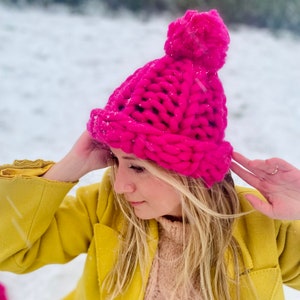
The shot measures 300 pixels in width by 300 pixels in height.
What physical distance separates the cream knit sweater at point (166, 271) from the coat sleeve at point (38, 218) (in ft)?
0.58

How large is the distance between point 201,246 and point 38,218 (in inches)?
14.5

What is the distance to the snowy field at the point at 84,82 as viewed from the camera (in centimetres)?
228

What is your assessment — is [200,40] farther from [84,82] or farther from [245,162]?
[84,82]

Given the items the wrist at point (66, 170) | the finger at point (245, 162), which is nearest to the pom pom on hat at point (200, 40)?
the finger at point (245, 162)

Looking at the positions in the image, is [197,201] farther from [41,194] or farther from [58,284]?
[58,284]

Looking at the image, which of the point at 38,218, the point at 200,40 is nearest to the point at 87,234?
the point at 38,218

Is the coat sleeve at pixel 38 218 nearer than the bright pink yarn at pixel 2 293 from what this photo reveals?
Yes

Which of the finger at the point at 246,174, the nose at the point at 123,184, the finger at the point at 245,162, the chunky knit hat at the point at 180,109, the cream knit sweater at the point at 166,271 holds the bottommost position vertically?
the cream knit sweater at the point at 166,271

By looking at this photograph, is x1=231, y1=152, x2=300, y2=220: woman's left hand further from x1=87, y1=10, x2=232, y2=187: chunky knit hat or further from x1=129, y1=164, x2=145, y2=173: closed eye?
x1=129, y1=164, x2=145, y2=173: closed eye

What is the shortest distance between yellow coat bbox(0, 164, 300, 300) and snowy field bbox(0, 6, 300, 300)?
0.55 m

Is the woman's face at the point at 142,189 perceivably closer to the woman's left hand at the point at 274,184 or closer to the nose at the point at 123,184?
the nose at the point at 123,184

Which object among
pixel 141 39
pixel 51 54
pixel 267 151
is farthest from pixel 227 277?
pixel 141 39

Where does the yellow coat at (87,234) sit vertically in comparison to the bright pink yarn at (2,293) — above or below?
above

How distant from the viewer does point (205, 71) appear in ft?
3.08
